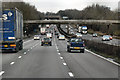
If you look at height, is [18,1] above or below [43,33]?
above

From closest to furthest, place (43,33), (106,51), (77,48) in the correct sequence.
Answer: (106,51) → (77,48) → (43,33)

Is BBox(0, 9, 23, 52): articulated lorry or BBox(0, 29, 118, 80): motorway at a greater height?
BBox(0, 9, 23, 52): articulated lorry

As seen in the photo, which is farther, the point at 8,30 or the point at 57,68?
the point at 8,30

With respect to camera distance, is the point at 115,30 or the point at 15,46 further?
the point at 115,30

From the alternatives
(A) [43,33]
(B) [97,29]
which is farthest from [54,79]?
(B) [97,29]

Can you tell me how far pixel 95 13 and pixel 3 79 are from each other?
13798 cm

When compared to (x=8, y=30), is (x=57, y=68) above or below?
below

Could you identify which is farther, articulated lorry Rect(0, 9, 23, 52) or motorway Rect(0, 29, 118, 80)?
articulated lorry Rect(0, 9, 23, 52)

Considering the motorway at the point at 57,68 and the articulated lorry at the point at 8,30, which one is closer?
the motorway at the point at 57,68

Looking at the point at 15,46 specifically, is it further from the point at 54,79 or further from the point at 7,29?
the point at 54,79

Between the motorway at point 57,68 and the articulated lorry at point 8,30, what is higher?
the articulated lorry at point 8,30

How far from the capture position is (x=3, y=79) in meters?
10.9

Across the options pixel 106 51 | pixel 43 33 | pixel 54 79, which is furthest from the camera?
pixel 43 33

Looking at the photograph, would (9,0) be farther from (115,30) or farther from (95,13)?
(95,13)
